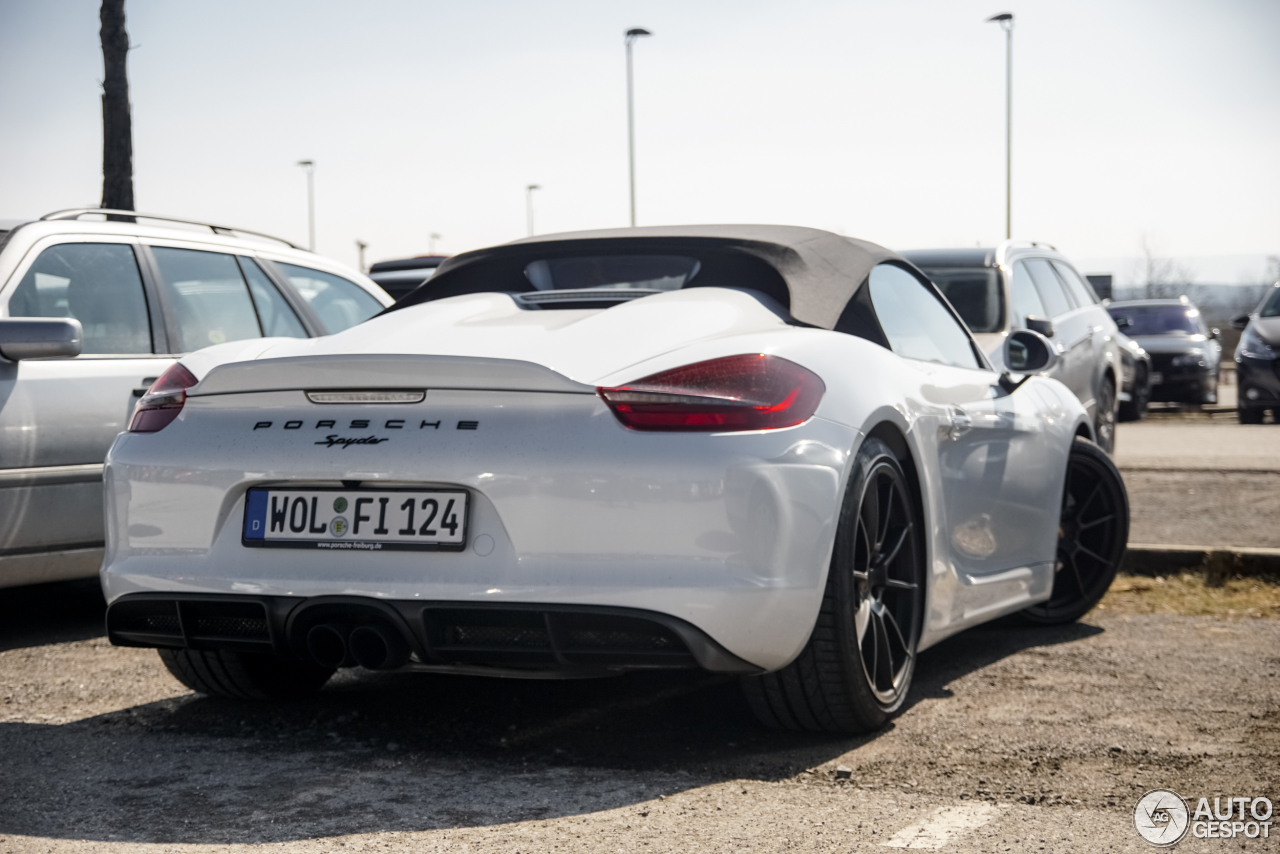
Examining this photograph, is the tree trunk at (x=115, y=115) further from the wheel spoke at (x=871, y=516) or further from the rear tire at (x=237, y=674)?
the wheel spoke at (x=871, y=516)

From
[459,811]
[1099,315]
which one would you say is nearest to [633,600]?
[459,811]

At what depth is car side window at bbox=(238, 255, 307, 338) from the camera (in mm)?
6371

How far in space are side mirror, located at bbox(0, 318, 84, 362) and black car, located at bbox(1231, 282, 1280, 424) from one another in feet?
46.3

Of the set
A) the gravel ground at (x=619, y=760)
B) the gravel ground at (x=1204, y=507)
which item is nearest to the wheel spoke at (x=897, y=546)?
the gravel ground at (x=619, y=760)

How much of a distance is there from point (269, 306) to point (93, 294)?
95cm

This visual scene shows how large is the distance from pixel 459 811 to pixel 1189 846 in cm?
149

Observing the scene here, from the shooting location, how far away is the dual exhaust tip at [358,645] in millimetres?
3387

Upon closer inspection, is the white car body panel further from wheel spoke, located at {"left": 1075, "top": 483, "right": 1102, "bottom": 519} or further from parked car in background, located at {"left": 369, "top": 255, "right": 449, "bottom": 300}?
parked car in background, located at {"left": 369, "top": 255, "right": 449, "bottom": 300}

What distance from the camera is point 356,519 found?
3.40 m

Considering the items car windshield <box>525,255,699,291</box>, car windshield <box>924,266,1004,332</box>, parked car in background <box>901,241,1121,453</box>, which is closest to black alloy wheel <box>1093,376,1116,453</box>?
parked car in background <box>901,241,1121,453</box>

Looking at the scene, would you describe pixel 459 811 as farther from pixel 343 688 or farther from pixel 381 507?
pixel 343 688

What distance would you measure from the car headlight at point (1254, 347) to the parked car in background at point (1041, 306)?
Answer: 18.2 ft

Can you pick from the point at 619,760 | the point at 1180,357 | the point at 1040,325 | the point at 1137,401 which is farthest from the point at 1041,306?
the point at 1180,357

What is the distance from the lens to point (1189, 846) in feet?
9.34
